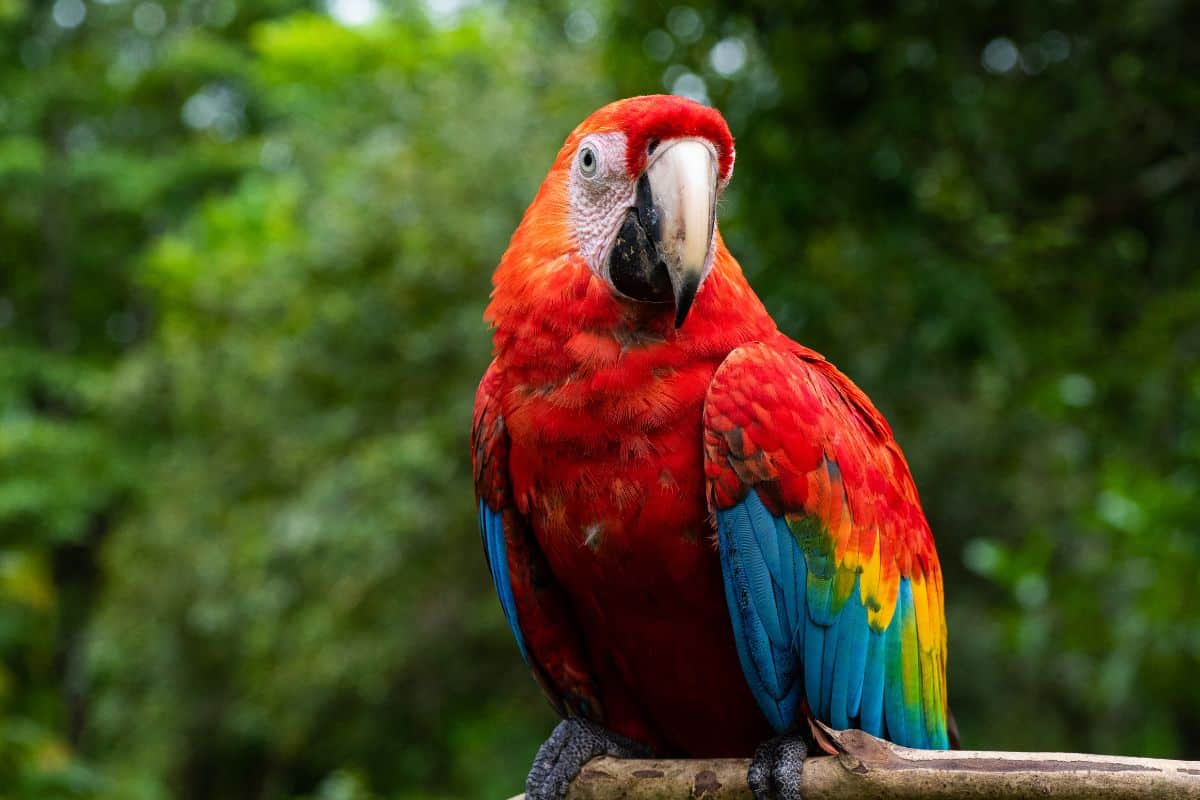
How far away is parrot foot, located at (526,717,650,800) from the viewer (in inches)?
91.0

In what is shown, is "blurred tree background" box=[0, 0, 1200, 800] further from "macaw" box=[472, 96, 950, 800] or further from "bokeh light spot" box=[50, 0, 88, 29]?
"macaw" box=[472, 96, 950, 800]

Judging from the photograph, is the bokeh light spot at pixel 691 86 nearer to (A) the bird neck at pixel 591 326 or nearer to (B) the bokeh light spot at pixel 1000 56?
(B) the bokeh light spot at pixel 1000 56

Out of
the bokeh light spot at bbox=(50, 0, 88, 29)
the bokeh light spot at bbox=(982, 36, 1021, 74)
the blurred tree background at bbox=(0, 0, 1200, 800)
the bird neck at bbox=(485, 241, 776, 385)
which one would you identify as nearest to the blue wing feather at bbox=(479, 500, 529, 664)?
the bird neck at bbox=(485, 241, 776, 385)

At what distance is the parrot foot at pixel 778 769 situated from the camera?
6.61ft

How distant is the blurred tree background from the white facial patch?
193 centimetres

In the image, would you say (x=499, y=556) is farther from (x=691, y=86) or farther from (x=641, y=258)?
(x=691, y=86)

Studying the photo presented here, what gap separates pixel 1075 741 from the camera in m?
7.16

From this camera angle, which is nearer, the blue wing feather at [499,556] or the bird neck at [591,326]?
the bird neck at [591,326]

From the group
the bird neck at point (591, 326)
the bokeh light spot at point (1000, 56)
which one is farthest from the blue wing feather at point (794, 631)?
the bokeh light spot at point (1000, 56)

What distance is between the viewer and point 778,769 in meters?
2.06

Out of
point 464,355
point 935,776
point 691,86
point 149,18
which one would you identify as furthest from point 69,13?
point 935,776

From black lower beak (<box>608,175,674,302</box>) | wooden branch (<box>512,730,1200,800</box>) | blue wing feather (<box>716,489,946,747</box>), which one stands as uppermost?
black lower beak (<box>608,175,674,302</box>)

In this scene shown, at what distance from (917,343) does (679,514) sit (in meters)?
2.26

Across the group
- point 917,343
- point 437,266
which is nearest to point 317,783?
point 437,266
